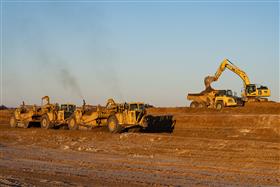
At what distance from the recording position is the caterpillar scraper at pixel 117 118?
3161cm

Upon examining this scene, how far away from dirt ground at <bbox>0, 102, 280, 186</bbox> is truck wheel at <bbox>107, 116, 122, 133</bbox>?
3.79 feet

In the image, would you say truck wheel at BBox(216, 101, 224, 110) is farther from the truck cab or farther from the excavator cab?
the excavator cab

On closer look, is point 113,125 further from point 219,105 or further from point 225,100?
point 225,100

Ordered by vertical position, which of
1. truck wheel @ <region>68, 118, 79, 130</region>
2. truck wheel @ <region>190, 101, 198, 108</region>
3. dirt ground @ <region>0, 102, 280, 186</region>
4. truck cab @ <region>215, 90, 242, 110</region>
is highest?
truck cab @ <region>215, 90, 242, 110</region>

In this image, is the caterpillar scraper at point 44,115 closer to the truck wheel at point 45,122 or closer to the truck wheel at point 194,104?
the truck wheel at point 45,122

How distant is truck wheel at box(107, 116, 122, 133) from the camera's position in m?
32.1

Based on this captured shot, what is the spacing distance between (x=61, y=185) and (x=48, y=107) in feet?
87.2

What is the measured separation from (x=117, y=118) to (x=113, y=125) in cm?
60

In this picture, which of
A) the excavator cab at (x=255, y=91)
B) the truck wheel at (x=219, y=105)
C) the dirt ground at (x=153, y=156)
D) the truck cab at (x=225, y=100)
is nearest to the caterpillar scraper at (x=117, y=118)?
the dirt ground at (x=153, y=156)

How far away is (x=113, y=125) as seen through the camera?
32.5 m

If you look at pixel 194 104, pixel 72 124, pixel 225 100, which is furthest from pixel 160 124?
pixel 194 104

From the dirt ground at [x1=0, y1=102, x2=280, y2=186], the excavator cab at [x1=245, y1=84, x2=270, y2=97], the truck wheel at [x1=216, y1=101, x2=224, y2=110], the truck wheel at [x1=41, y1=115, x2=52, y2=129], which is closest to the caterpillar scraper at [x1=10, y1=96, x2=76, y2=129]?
the truck wheel at [x1=41, y1=115, x2=52, y2=129]

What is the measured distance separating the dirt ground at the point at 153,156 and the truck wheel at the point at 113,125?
116 centimetres

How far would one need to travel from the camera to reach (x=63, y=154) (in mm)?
24219
